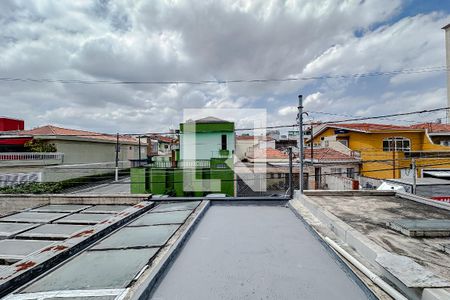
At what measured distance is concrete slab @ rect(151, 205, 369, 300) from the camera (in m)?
1.78

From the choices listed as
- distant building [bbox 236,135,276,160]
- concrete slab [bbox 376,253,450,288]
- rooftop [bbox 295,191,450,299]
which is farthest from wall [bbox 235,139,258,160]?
concrete slab [bbox 376,253,450,288]

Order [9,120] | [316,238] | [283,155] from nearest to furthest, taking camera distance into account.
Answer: [316,238] → [283,155] → [9,120]

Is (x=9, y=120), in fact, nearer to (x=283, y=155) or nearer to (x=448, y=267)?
(x=283, y=155)

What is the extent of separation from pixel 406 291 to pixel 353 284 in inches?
15.0

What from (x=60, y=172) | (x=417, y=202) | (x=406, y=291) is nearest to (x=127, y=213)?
(x=406, y=291)

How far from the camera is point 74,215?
468cm

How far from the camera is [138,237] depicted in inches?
119

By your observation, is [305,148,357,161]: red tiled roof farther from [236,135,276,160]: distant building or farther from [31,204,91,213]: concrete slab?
[31,204,91,213]: concrete slab

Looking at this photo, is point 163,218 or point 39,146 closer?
point 163,218

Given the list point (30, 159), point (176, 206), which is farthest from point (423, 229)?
point (30, 159)

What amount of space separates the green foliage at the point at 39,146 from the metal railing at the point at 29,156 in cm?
77

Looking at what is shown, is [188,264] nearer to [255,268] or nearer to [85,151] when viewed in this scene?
[255,268]

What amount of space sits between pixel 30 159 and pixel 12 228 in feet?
47.3

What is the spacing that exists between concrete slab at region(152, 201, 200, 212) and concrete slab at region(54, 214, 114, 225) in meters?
1.04
